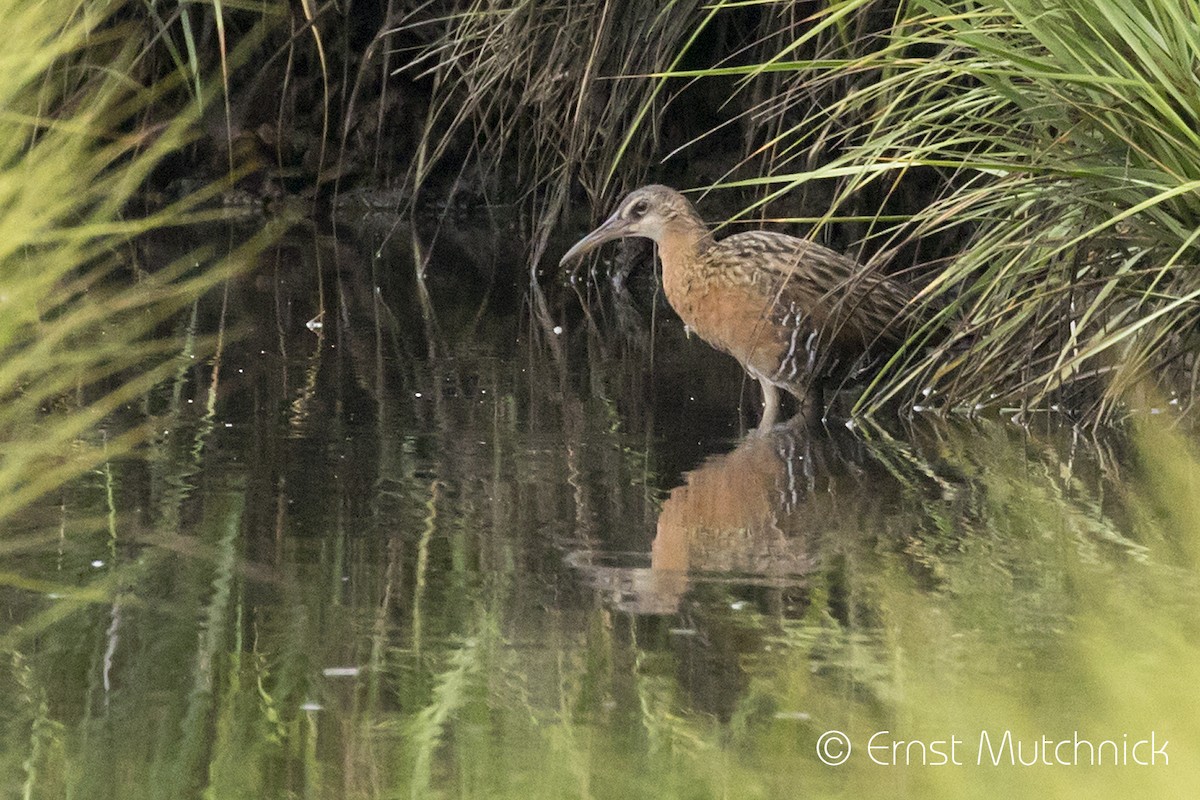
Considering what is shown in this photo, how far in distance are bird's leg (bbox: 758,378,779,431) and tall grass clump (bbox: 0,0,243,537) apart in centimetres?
163

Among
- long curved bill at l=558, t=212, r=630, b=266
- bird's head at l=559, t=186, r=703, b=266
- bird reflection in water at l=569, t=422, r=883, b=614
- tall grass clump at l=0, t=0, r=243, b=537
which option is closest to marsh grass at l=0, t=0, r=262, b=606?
tall grass clump at l=0, t=0, r=243, b=537

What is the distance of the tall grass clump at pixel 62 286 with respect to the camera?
405 centimetres

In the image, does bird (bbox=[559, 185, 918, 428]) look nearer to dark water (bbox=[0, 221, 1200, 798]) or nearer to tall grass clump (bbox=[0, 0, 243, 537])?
dark water (bbox=[0, 221, 1200, 798])

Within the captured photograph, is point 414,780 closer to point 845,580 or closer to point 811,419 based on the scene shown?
point 845,580

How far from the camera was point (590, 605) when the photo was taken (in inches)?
146

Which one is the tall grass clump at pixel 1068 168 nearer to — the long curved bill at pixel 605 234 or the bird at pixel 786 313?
the bird at pixel 786 313

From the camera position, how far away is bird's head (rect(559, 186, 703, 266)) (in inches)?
269

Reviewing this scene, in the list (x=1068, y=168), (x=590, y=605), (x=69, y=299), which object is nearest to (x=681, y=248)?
(x=1068, y=168)

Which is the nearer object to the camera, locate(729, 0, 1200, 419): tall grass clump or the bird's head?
locate(729, 0, 1200, 419): tall grass clump

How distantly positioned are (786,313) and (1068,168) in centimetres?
160

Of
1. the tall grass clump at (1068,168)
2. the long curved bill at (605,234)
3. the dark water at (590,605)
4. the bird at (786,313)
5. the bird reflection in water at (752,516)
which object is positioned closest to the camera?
the dark water at (590,605)

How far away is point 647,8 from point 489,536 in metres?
3.38

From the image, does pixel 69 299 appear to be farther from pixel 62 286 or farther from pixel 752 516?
pixel 752 516

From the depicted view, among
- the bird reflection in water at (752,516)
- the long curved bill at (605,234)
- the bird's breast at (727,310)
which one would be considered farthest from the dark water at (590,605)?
the long curved bill at (605,234)
